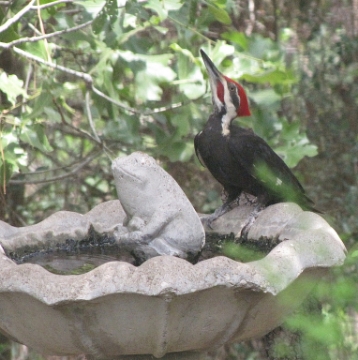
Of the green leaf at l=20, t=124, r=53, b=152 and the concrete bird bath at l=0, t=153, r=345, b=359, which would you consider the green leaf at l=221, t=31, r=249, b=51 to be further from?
the concrete bird bath at l=0, t=153, r=345, b=359

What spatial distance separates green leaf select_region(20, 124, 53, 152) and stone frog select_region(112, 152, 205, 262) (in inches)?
44.6

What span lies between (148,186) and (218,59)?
135 cm

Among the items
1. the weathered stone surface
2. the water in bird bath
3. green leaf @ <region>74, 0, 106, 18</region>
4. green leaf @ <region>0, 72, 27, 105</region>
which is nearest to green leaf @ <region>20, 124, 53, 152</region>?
green leaf @ <region>0, 72, 27, 105</region>

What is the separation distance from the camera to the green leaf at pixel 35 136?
342 cm

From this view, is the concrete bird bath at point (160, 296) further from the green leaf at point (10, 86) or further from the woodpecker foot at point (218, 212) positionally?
the green leaf at point (10, 86)

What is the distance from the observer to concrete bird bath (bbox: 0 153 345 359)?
1905 millimetres

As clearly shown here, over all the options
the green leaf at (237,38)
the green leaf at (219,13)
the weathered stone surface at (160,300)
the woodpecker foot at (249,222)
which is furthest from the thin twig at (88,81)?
the weathered stone surface at (160,300)

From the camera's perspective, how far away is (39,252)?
2.68 m

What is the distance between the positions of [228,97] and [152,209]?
35.5 inches

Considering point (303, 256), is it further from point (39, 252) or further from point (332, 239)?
point (39, 252)

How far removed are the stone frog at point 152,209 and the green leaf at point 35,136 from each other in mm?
1134

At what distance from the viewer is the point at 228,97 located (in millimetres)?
3125

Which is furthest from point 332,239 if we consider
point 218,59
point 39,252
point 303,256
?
point 218,59

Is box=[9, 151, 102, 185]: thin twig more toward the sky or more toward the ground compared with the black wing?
more toward the ground
